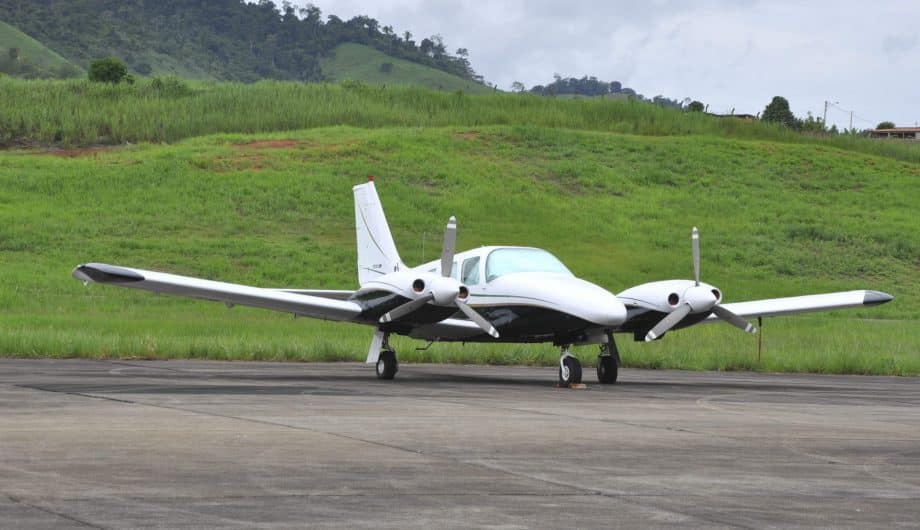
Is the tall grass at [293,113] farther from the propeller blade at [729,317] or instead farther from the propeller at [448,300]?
the propeller blade at [729,317]

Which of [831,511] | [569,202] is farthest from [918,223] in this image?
[831,511]

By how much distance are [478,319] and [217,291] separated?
4176mm

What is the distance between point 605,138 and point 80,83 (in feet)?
97.1

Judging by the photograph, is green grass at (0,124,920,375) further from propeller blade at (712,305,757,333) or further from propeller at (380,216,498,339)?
propeller at (380,216,498,339)

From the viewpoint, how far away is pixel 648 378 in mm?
25531

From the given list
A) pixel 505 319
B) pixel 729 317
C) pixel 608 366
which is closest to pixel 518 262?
pixel 505 319

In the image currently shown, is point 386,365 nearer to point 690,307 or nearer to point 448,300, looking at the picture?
point 448,300

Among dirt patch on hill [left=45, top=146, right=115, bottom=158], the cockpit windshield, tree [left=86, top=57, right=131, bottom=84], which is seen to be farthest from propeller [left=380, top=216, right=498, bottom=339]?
tree [left=86, top=57, right=131, bottom=84]

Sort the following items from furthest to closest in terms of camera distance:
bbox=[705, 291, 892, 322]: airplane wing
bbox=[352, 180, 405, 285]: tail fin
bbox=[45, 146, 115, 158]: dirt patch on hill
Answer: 1. bbox=[45, 146, 115, 158]: dirt patch on hill
2. bbox=[352, 180, 405, 285]: tail fin
3. bbox=[705, 291, 892, 322]: airplane wing

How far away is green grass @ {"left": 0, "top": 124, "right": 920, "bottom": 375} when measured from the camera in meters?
44.8

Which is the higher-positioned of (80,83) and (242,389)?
(80,83)

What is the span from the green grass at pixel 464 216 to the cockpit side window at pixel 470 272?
36.1 ft

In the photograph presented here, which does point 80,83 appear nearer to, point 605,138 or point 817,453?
point 605,138

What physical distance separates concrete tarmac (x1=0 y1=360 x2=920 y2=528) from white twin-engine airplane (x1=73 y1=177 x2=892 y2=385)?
1700mm
